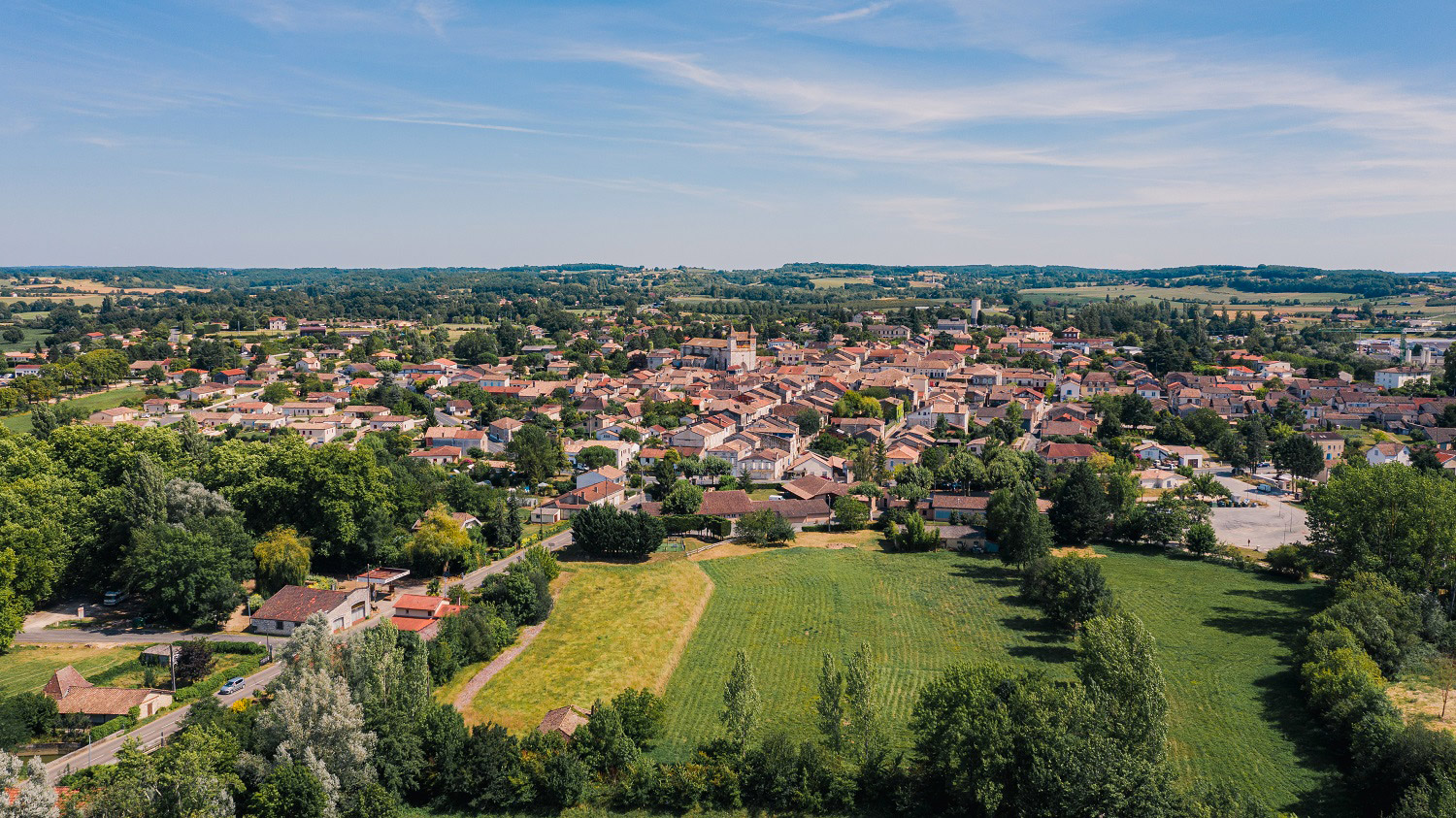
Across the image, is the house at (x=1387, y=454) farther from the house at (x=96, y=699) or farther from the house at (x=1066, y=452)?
the house at (x=96, y=699)

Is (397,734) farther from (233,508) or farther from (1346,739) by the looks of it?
(1346,739)

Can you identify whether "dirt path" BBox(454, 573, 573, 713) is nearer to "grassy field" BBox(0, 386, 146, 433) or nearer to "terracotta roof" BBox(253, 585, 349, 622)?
"terracotta roof" BBox(253, 585, 349, 622)

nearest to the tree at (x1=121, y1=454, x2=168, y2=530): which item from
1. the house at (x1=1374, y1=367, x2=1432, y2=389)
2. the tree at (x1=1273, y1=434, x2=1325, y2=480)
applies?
the tree at (x1=1273, y1=434, x2=1325, y2=480)

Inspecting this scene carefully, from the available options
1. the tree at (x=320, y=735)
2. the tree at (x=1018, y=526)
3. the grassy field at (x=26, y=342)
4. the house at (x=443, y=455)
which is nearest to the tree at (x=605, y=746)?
the tree at (x=320, y=735)

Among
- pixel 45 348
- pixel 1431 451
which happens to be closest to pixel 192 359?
pixel 45 348

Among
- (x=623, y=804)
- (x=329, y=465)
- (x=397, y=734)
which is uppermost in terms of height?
(x=329, y=465)

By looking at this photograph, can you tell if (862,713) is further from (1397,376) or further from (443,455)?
(1397,376)
